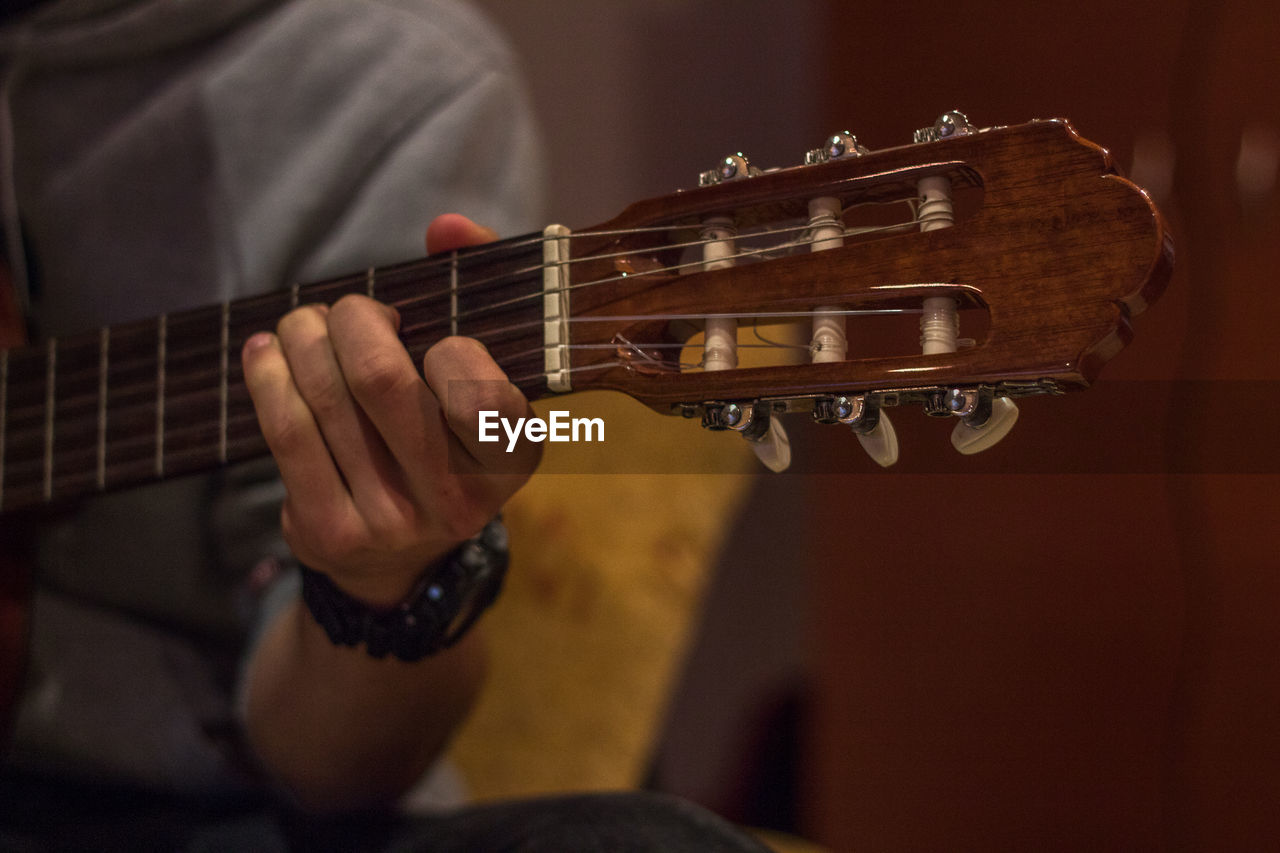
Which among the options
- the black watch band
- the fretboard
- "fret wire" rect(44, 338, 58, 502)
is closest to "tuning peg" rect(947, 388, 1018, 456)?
the fretboard

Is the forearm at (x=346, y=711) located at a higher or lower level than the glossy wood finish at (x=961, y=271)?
lower

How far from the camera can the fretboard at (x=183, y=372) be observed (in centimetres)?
50

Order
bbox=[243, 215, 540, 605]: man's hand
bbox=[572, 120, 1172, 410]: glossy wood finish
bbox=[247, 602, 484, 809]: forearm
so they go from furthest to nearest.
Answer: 1. bbox=[247, 602, 484, 809]: forearm
2. bbox=[243, 215, 540, 605]: man's hand
3. bbox=[572, 120, 1172, 410]: glossy wood finish

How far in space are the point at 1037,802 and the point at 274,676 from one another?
26.4 inches

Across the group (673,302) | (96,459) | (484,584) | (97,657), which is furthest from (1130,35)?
(97,657)

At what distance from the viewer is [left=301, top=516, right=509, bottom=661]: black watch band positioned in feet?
1.90

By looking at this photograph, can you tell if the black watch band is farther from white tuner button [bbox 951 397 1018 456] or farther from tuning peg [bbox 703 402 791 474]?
white tuner button [bbox 951 397 1018 456]

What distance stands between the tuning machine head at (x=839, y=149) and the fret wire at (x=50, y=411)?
0.67 metres

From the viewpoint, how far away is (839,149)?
42 centimetres

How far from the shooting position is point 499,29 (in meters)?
1.47

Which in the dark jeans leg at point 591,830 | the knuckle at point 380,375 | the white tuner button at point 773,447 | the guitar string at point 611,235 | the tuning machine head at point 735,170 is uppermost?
the tuning machine head at point 735,170

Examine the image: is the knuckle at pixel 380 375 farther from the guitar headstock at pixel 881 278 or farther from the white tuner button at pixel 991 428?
the white tuner button at pixel 991 428

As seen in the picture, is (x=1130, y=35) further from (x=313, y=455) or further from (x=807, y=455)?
(x=313, y=455)

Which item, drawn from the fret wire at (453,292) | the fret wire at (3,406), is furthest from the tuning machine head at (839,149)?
the fret wire at (3,406)
